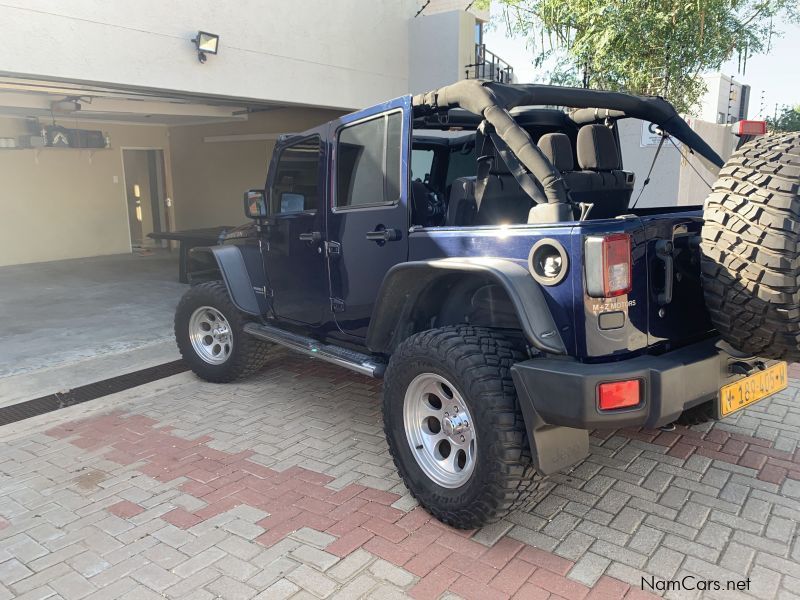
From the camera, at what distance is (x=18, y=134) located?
1148 cm

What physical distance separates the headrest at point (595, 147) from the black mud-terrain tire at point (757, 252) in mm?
1079

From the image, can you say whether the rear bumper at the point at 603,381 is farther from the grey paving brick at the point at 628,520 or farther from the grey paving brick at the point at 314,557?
the grey paving brick at the point at 314,557

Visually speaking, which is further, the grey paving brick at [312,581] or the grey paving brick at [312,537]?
the grey paving brick at [312,537]

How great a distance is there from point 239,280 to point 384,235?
177 cm

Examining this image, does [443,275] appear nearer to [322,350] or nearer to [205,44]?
[322,350]

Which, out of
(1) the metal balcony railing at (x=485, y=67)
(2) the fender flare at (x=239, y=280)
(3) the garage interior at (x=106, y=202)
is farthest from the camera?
(1) the metal balcony railing at (x=485, y=67)

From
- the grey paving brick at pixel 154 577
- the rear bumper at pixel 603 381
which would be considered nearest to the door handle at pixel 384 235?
the rear bumper at pixel 603 381

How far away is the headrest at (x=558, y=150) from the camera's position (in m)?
3.29

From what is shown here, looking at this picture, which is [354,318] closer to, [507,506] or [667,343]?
[507,506]

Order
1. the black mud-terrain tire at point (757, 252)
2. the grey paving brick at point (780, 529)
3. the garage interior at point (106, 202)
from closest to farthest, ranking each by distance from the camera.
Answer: the black mud-terrain tire at point (757, 252), the grey paving brick at point (780, 529), the garage interior at point (106, 202)

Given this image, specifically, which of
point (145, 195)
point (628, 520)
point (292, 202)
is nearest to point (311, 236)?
point (292, 202)

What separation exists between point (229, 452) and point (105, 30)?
15.5ft

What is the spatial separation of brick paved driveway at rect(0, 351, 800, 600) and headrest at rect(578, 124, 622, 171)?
5.49 ft

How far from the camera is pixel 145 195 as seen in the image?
48.1 feet
